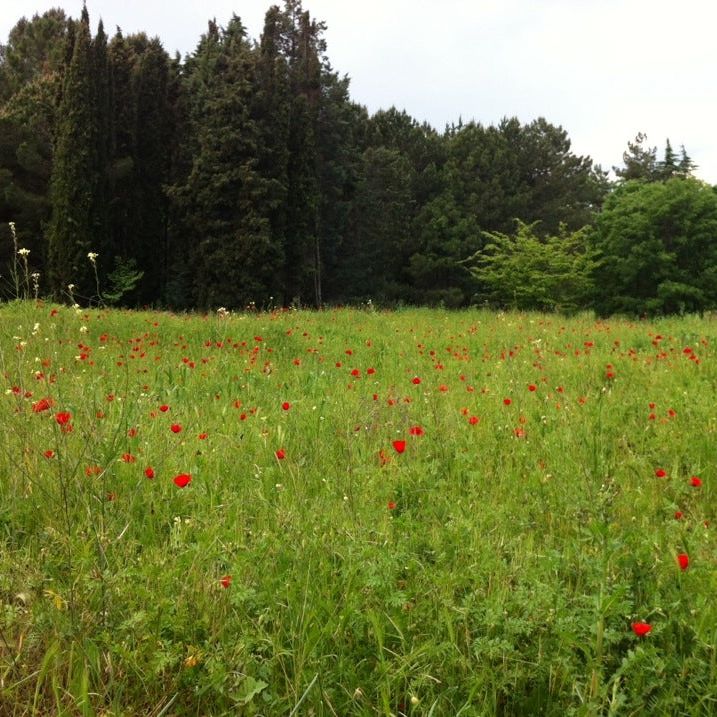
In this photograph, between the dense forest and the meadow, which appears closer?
the meadow

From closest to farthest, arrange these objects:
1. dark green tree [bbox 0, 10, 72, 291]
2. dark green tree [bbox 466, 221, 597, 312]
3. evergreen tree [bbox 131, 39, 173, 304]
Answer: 1. dark green tree [bbox 0, 10, 72, 291]
2. evergreen tree [bbox 131, 39, 173, 304]
3. dark green tree [bbox 466, 221, 597, 312]

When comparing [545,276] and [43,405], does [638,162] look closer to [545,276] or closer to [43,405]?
[545,276]

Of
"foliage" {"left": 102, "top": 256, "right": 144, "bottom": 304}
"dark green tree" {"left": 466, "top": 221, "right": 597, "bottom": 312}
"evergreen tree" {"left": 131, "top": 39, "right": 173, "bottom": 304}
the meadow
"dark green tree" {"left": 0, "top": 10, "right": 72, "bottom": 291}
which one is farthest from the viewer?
"dark green tree" {"left": 466, "top": 221, "right": 597, "bottom": 312}

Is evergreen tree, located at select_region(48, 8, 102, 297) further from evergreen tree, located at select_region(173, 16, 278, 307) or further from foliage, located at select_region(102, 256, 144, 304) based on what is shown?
evergreen tree, located at select_region(173, 16, 278, 307)

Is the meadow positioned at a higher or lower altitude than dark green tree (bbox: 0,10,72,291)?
lower

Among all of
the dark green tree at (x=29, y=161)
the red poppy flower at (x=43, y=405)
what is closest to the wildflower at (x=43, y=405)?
the red poppy flower at (x=43, y=405)

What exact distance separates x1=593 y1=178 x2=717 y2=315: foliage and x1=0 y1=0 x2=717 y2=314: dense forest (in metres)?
0.07

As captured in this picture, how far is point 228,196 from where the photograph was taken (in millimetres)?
23859

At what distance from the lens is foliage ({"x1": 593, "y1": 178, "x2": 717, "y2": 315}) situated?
23.2 meters

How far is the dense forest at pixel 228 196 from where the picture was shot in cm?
A: 2198

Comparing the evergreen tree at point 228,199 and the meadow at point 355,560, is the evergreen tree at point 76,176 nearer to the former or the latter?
the evergreen tree at point 228,199

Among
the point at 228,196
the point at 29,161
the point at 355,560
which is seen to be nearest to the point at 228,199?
the point at 228,196

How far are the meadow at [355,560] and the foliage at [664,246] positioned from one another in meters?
21.0

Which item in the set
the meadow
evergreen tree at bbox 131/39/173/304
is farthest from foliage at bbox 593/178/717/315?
the meadow
